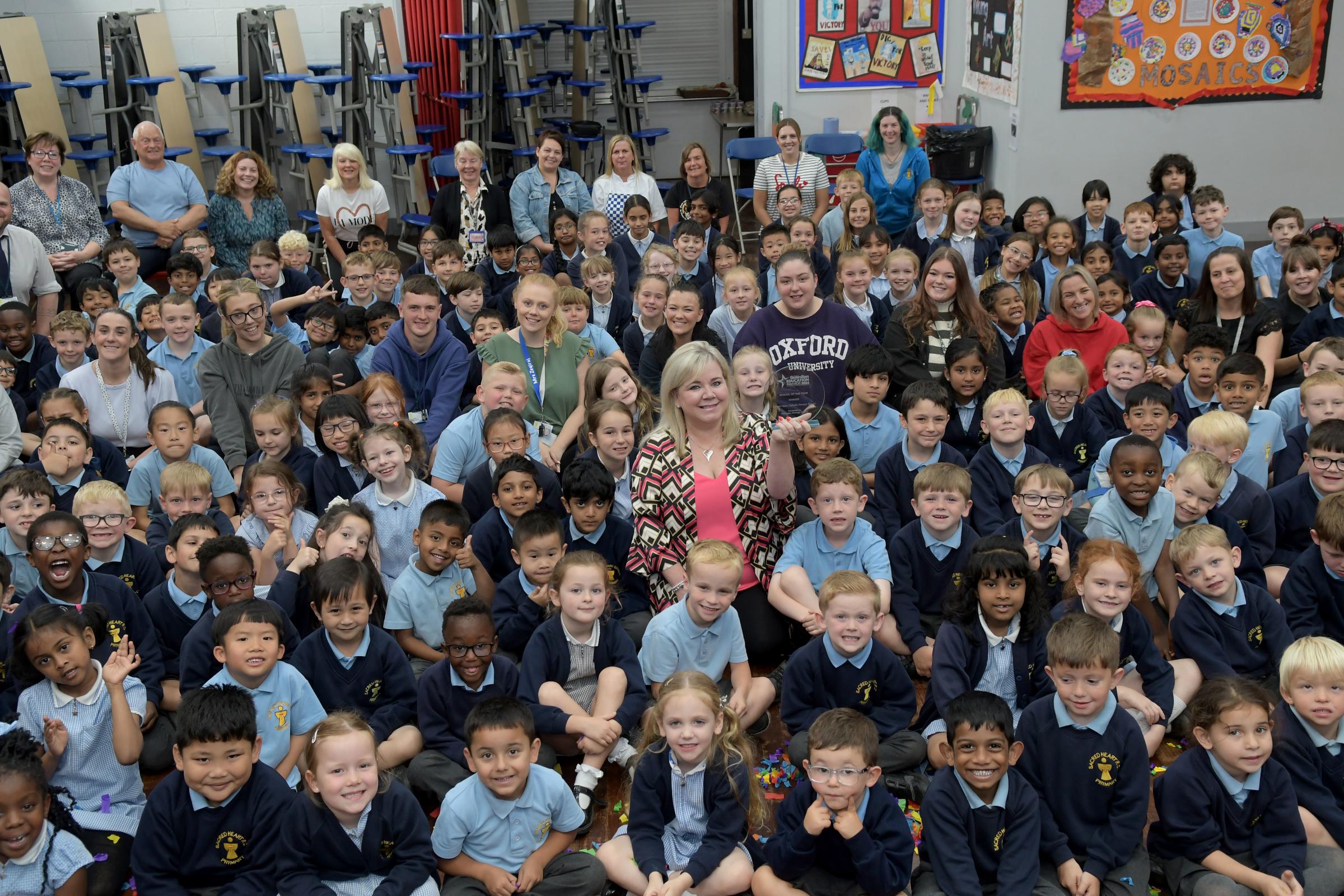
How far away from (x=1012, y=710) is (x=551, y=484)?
1.71 m

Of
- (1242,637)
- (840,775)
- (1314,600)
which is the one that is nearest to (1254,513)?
(1314,600)

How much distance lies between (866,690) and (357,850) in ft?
4.71

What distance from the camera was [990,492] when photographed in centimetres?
421

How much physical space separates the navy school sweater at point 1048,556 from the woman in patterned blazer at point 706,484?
73 cm

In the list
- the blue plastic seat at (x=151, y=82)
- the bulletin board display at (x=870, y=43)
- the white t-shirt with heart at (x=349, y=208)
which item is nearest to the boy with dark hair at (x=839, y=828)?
the white t-shirt with heart at (x=349, y=208)

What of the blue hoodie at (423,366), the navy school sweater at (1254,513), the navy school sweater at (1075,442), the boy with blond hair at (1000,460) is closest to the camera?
the navy school sweater at (1254,513)

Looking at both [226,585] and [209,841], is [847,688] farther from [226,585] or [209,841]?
[226,585]

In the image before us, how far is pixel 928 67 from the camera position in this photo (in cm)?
936

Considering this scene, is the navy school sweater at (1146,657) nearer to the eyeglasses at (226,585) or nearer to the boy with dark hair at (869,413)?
the boy with dark hair at (869,413)

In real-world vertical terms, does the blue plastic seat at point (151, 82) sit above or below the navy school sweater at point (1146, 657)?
above

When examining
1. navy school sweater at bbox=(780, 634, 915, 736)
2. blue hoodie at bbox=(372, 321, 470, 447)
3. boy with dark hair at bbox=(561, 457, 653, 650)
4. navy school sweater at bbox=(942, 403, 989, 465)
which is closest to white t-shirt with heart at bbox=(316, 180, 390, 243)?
blue hoodie at bbox=(372, 321, 470, 447)

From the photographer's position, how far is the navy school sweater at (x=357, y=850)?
9.16 ft

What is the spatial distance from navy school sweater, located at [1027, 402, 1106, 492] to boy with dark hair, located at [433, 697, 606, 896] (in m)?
2.52

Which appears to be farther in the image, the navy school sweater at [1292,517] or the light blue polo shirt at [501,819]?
the navy school sweater at [1292,517]
